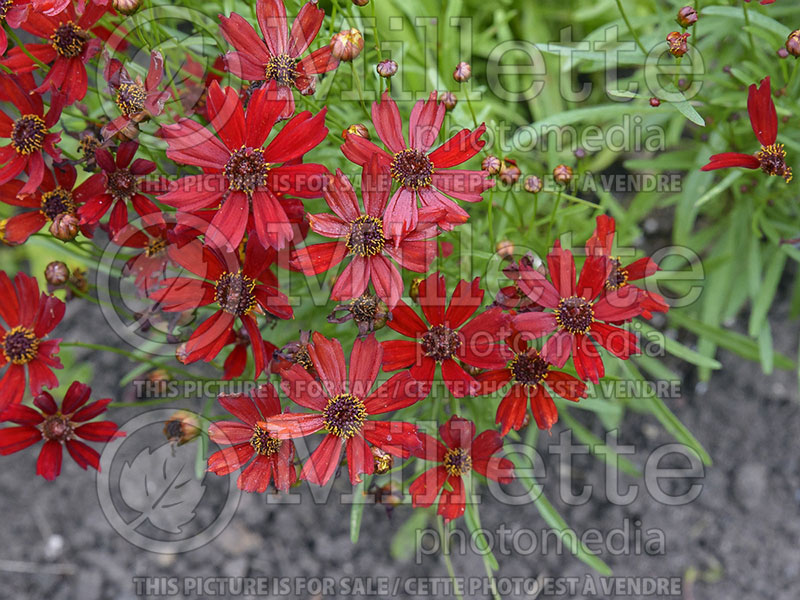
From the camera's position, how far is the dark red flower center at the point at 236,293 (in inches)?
55.1

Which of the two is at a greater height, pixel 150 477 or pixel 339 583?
pixel 150 477

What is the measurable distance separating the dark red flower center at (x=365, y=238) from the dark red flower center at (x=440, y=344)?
217 millimetres

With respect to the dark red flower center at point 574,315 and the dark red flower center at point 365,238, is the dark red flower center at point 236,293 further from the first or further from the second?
the dark red flower center at point 574,315

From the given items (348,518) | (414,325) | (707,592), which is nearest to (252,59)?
(414,325)

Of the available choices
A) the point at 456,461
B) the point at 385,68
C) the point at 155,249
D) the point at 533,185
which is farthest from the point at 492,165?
the point at 155,249

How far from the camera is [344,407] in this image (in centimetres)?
139

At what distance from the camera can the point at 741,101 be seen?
1.87 metres

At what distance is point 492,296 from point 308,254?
22.3 inches

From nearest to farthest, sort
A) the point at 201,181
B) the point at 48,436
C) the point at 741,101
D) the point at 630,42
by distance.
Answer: the point at 201,181
the point at 48,436
the point at 741,101
the point at 630,42

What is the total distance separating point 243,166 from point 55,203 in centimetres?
53

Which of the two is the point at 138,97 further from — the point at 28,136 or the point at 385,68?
the point at 385,68

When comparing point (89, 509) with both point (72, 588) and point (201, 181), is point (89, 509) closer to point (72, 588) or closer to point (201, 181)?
point (72, 588)

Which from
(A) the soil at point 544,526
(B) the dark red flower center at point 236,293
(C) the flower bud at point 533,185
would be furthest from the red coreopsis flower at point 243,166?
(A) the soil at point 544,526

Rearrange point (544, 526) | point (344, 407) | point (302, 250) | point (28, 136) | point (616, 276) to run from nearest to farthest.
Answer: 1. point (302, 250)
2. point (344, 407)
3. point (28, 136)
4. point (616, 276)
5. point (544, 526)
